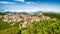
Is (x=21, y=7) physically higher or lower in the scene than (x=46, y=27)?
higher

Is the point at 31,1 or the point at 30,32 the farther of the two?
the point at 31,1

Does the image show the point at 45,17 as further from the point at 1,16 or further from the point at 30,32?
the point at 1,16

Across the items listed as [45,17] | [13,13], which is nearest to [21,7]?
[13,13]

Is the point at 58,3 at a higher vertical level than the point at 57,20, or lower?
higher

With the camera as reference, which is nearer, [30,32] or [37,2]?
[30,32]

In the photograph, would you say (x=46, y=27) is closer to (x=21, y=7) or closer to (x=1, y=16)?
(x=21, y=7)

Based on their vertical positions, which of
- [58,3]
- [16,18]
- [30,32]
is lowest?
[30,32]

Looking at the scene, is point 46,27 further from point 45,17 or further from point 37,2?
point 37,2

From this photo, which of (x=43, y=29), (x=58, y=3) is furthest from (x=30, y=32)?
(x=58, y=3)
